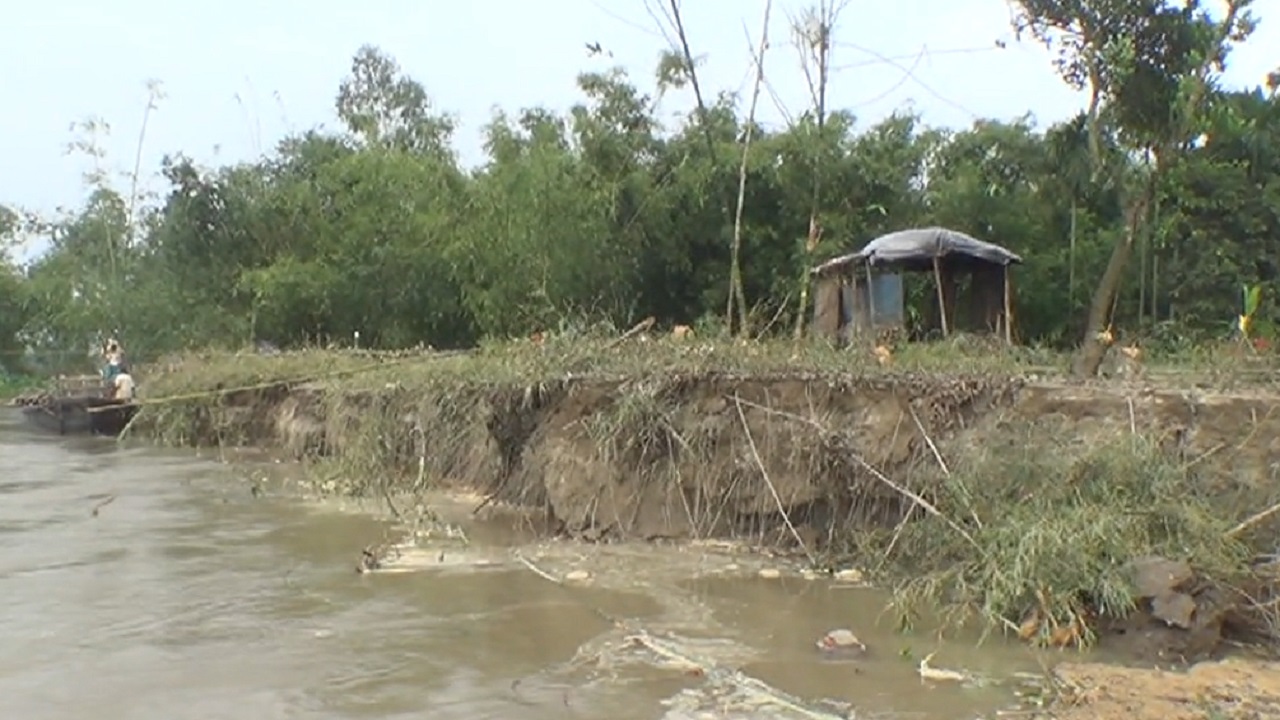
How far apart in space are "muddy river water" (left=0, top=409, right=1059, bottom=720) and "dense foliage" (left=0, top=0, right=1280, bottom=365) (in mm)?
8946

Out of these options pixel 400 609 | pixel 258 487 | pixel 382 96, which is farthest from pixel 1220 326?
pixel 382 96

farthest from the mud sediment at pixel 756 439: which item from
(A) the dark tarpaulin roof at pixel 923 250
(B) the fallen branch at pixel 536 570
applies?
(A) the dark tarpaulin roof at pixel 923 250

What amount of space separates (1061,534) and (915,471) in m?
1.94

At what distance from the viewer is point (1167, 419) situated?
355 inches

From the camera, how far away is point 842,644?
308 inches

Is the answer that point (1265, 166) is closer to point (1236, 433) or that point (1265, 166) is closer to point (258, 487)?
point (1236, 433)

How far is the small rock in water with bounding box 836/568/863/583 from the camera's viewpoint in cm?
970

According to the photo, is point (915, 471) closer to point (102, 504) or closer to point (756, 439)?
point (756, 439)

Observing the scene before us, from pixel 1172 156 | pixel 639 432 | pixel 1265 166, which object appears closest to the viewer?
pixel 639 432

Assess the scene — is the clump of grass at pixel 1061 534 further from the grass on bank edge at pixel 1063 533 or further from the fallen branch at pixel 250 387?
the fallen branch at pixel 250 387

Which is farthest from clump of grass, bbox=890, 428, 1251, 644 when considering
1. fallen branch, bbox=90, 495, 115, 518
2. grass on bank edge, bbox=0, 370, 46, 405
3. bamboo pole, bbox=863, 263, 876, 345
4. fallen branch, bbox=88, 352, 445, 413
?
grass on bank edge, bbox=0, 370, 46, 405

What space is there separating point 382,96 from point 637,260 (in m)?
20.1

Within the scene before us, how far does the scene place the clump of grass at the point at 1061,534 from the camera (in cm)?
779

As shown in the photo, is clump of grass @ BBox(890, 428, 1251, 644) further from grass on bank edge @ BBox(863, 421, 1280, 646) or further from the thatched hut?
the thatched hut
